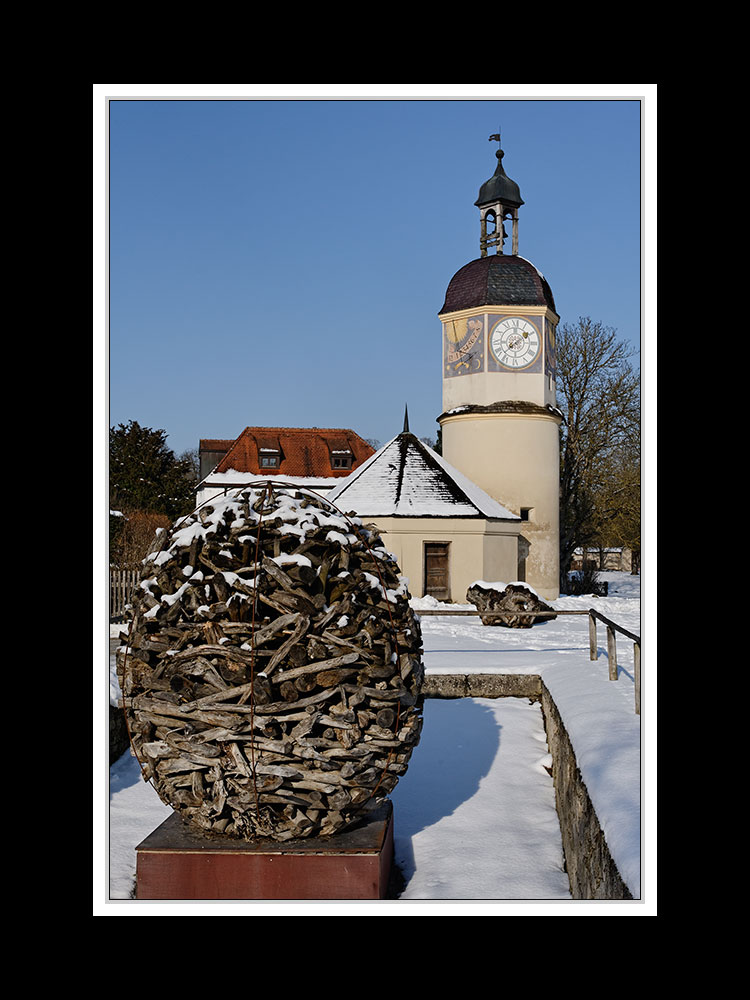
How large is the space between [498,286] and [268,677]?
25692 mm

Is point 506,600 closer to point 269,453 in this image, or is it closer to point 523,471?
point 523,471

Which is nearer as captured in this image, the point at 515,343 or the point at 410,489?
the point at 410,489

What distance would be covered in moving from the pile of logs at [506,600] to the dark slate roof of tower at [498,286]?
12.2 meters

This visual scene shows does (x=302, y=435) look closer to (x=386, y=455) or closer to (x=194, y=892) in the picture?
(x=386, y=455)

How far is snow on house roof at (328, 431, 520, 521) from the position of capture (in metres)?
23.9

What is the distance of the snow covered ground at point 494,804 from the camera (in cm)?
420

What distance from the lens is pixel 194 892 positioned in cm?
493

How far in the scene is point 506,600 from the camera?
19.5 metres

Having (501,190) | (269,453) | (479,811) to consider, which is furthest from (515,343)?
(479,811)

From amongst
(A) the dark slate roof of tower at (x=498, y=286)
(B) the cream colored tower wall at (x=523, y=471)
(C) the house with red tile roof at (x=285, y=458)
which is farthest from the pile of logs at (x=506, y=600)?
(A) the dark slate roof of tower at (x=498, y=286)

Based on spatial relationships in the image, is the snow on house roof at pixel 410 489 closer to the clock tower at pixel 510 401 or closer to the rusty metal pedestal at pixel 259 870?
the clock tower at pixel 510 401

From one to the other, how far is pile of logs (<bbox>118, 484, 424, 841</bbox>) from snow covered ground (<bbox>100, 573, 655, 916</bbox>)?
0.53 metres
